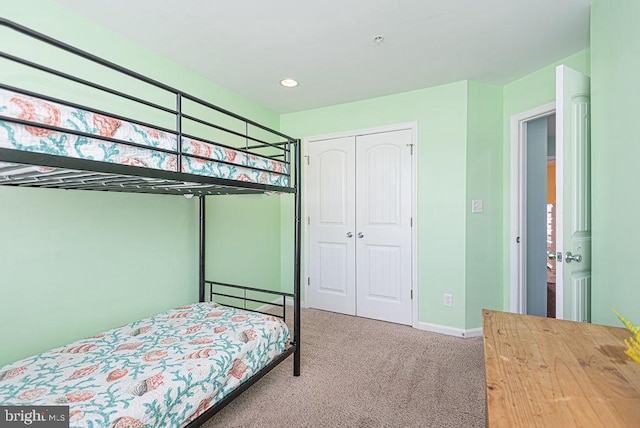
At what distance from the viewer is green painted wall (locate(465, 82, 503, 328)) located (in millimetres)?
2875

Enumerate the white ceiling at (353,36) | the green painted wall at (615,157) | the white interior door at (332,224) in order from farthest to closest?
the white interior door at (332,224) → the white ceiling at (353,36) → the green painted wall at (615,157)

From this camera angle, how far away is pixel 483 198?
2.94m

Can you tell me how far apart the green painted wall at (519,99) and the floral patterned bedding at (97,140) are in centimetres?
257

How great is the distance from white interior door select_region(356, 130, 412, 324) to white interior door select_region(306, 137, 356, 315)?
107 millimetres

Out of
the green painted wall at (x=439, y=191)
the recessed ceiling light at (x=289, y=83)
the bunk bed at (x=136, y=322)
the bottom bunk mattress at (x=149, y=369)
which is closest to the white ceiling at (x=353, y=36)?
the recessed ceiling light at (x=289, y=83)

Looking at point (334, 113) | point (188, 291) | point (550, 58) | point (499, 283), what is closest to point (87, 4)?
point (188, 291)

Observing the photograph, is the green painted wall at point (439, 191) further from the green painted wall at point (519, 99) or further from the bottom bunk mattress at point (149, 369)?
the bottom bunk mattress at point (149, 369)

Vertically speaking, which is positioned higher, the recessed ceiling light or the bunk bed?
the recessed ceiling light

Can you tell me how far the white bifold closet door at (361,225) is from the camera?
10.4ft

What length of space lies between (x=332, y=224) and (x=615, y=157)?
243 centimetres

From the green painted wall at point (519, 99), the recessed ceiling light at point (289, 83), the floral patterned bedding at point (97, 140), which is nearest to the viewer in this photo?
the floral patterned bedding at point (97, 140)

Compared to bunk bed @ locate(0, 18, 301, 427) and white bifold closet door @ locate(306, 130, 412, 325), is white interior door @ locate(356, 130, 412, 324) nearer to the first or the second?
white bifold closet door @ locate(306, 130, 412, 325)

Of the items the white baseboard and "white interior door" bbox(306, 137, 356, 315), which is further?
"white interior door" bbox(306, 137, 356, 315)

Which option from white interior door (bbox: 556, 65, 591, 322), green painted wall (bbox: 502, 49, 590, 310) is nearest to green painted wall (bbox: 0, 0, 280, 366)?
white interior door (bbox: 556, 65, 591, 322)
